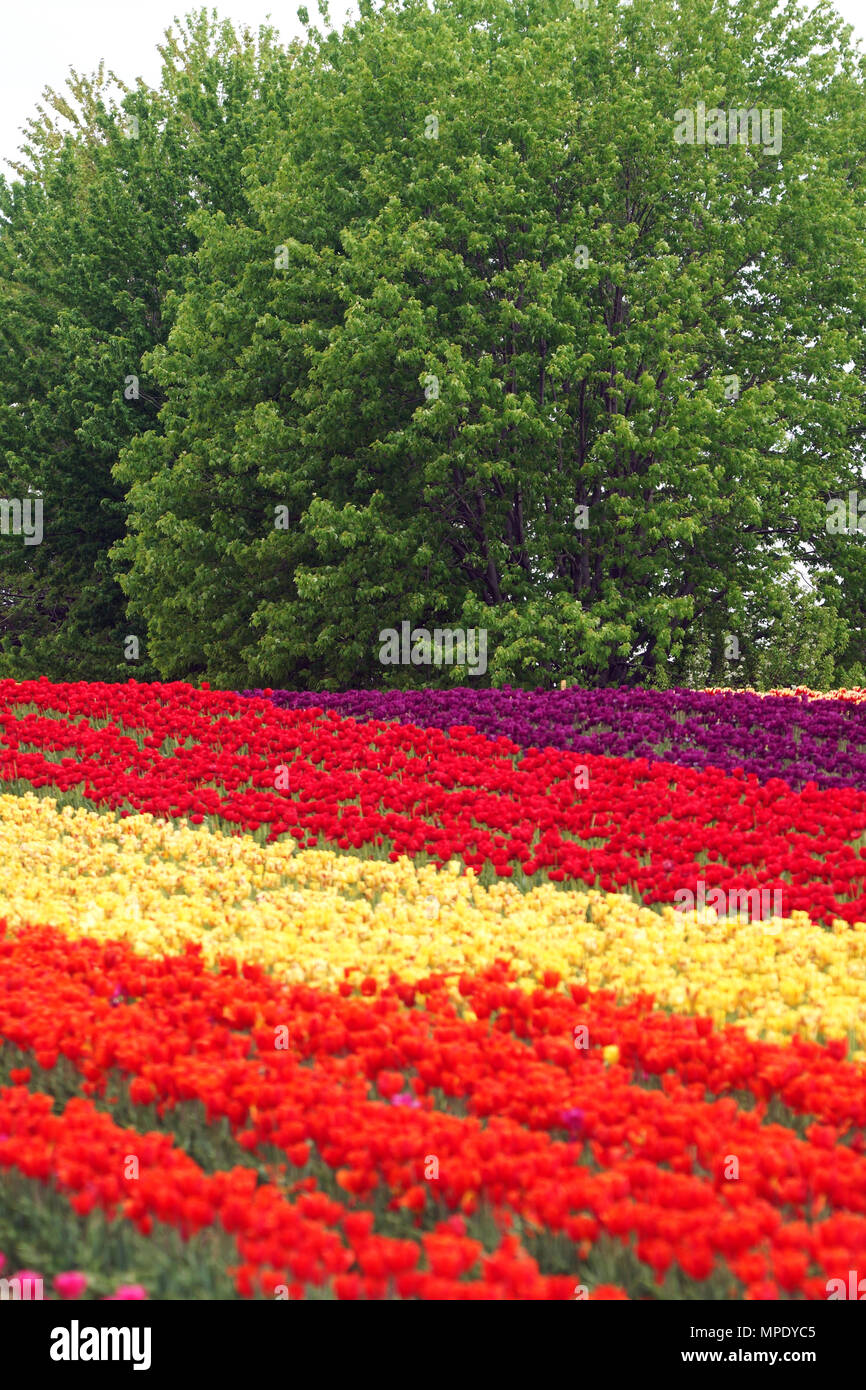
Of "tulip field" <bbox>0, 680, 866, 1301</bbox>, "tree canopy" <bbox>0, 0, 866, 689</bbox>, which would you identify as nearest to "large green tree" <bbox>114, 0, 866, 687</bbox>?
"tree canopy" <bbox>0, 0, 866, 689</bbox>

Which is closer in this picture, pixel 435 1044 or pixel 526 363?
pixel 435 1044

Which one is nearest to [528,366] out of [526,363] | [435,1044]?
[526,363]

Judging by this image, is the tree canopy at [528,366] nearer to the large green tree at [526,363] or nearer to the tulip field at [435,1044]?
the large green tree at [526,363]

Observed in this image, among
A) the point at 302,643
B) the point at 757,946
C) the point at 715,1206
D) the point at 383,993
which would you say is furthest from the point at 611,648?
the point at 715,1206

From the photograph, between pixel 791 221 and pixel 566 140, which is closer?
pixel 566 140

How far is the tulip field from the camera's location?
345 centimetres

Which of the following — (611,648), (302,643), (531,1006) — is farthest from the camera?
(302,643)

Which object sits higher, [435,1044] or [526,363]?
[526,363]

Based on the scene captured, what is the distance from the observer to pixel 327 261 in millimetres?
23578

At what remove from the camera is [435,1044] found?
4.45m

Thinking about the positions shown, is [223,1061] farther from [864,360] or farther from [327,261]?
[864,360]

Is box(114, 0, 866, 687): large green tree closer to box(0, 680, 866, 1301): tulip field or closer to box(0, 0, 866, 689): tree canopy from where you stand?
box(0, 0, 866, 689): tree canopy

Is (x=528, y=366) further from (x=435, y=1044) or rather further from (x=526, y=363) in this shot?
(x=435, y=1044)

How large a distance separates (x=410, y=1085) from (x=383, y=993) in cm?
76
